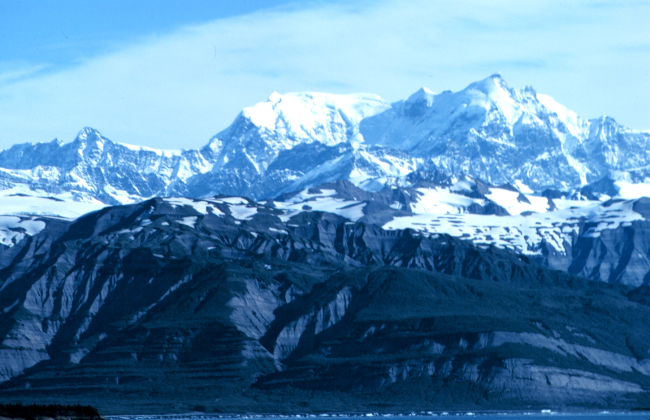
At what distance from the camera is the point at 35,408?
200 m

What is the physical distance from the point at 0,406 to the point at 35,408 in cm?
651

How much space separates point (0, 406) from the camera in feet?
636
